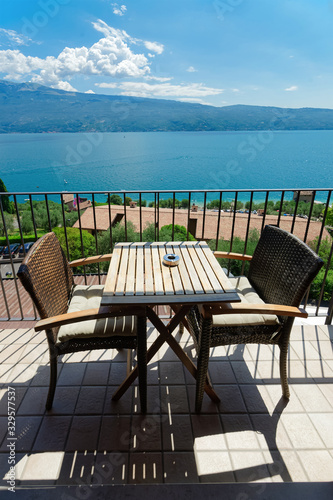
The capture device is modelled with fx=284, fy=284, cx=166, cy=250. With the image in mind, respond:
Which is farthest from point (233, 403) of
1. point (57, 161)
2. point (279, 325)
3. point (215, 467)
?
point (57, 161)

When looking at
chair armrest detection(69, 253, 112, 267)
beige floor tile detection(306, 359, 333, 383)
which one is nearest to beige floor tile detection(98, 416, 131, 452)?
chair armrest detection(69, 253, 112, 267)

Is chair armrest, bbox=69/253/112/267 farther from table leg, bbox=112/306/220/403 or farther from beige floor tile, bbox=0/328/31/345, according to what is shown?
beige floor tile, bbox=0/328/31/345

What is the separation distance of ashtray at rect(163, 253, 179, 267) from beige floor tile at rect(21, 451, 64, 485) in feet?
4.11

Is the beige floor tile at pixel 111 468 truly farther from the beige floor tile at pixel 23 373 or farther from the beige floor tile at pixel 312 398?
the beige floor tile at pixel 312 398

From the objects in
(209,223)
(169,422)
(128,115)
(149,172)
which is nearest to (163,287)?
(169,422)

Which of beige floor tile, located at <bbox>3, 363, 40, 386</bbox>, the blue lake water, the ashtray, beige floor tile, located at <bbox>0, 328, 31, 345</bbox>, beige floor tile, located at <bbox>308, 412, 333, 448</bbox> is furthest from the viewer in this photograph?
the blue lake water

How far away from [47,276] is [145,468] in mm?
1224

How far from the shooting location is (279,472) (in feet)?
4.89

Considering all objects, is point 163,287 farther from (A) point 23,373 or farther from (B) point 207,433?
(A) point 23,373

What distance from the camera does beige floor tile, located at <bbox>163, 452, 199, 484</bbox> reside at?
1443mm

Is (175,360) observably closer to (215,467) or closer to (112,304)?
(215,467)

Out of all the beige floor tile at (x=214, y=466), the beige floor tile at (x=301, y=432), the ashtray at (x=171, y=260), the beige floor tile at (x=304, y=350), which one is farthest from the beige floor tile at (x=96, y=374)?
the beige floor tile at (x=304, y=350)

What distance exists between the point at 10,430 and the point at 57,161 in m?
76.8

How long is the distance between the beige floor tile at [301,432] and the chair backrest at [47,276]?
1.62 meters
